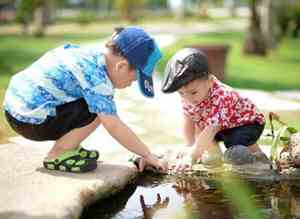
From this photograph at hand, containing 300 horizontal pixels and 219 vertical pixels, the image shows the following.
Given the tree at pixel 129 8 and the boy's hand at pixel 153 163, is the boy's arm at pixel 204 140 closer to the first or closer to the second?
the boy's hand at pixel 153 163

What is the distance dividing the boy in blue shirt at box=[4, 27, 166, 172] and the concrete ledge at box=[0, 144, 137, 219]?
11 cm

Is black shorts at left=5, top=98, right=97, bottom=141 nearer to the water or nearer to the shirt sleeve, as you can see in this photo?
the shirt sleeve

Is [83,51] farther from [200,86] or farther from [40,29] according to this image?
[40,29]

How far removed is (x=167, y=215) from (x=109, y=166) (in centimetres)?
61

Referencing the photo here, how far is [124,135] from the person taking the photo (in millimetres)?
3316

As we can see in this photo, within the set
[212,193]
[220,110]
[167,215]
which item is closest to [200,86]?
[220,110]

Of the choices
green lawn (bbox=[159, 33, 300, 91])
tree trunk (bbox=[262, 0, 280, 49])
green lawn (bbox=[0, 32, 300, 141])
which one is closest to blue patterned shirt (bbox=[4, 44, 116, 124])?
green lawn (bbox=[0, 32, 300, 141])

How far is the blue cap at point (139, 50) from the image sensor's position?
11.0 feet

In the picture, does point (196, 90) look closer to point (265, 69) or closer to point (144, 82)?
point (144, 82)

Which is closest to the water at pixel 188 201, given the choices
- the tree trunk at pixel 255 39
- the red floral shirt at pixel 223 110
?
the red floral shirt at pixel 223 110

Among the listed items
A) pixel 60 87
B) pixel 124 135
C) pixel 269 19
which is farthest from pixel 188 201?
pixel 269 19

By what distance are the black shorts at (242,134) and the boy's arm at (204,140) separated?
135 mm

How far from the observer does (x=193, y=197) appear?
3.21 metres

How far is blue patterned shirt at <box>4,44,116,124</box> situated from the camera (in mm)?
3268
